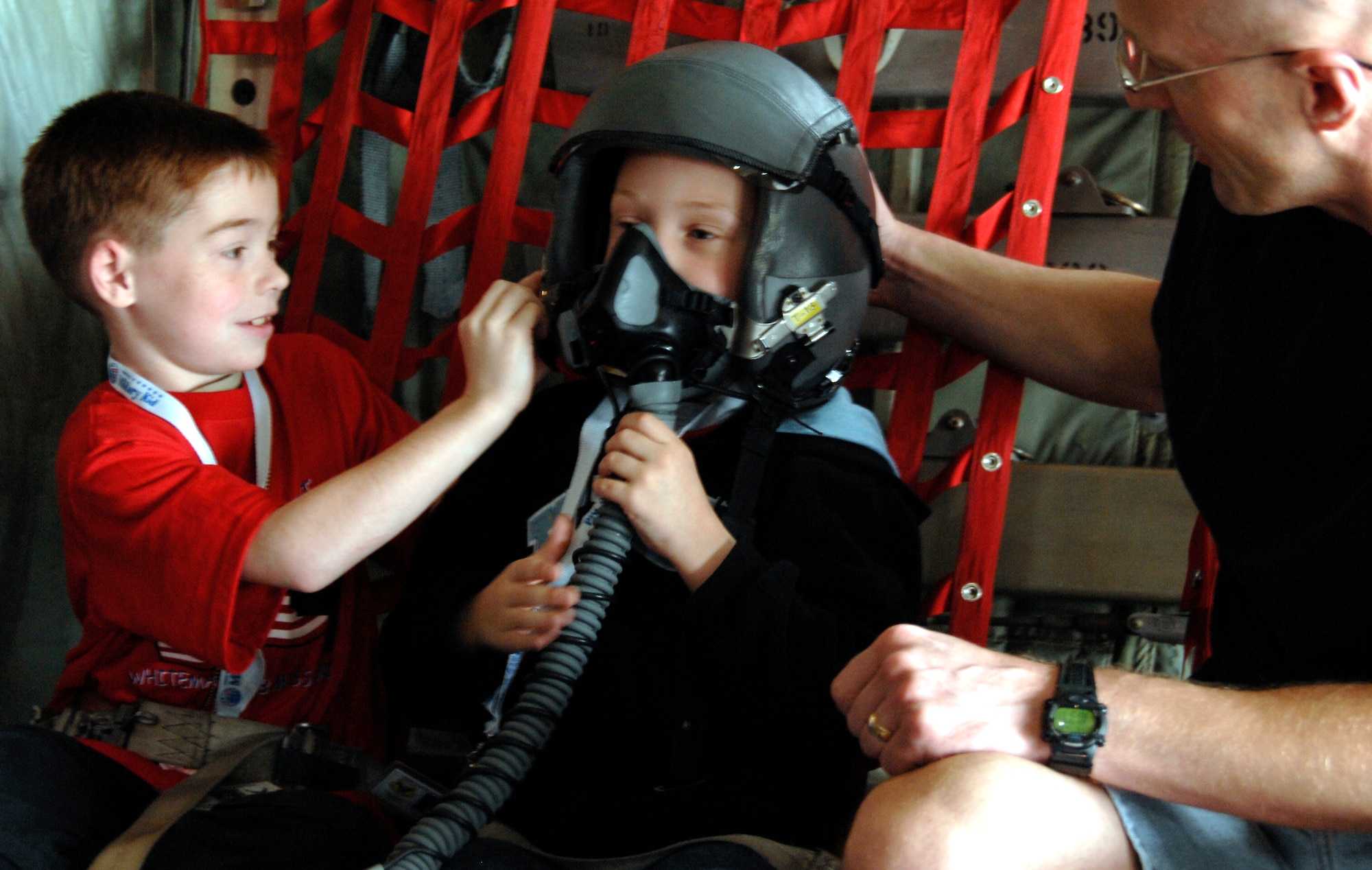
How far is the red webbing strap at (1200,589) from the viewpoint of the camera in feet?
5.81

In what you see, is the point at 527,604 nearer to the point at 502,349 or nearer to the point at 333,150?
the point at 502,349

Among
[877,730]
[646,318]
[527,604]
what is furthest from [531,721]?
[646,318]

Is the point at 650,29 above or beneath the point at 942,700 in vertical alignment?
above

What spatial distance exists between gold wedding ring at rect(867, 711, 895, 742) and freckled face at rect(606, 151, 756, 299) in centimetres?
65

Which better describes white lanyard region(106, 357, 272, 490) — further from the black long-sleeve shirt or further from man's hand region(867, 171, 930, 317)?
man's hand region(867, 171, 930, 317)

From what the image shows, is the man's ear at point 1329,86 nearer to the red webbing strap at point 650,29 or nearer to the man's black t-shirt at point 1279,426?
the man's black t-shirt at point 1279,426

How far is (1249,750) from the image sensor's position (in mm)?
1072

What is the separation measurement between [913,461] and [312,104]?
1482 mm

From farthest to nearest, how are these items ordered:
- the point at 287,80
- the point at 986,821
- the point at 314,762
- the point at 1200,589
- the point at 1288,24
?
the point at 287,80
the point at 1200,589
the point at 314,762
the point at 1288,24
the point at 986,821

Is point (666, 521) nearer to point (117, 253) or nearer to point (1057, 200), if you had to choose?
point (117, 253)

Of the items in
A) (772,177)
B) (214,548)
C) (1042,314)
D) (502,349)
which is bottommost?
(214,548)

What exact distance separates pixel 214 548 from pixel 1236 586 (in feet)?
4.39

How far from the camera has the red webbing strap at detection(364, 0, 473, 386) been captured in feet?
6.77

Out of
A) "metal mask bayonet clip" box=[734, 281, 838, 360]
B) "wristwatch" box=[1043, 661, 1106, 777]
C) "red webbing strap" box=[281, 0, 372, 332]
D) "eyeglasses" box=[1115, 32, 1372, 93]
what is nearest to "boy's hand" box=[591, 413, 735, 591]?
"metal mask bayonet clip" box=[734, 281, 838, 360]
